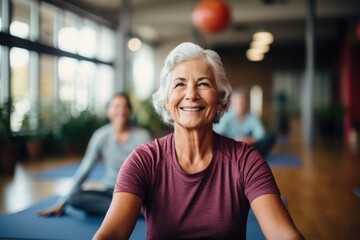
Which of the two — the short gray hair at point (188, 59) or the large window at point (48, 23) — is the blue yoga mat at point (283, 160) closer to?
the large window at point (48, 23)

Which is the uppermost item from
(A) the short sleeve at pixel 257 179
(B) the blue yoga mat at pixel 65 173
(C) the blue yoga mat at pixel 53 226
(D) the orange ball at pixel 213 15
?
(D) the orange ball at pixel 213 15

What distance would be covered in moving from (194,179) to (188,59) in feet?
1.25

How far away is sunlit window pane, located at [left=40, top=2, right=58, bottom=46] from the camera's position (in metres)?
7.20

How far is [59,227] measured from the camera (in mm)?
2598

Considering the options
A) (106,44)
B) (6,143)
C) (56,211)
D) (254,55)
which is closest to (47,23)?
(106,44)

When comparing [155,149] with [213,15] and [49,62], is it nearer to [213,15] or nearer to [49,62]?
[213,15]

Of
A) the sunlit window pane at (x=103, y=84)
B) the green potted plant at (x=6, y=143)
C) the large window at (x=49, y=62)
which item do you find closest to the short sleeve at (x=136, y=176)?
the green potted plant at (x=6, y=143)

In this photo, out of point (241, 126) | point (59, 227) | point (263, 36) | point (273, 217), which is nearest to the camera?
point (273, 217)

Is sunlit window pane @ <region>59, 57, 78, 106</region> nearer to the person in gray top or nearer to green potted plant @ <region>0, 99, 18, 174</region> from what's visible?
green potted plant @ <region>0, 99, 18, 174</region>

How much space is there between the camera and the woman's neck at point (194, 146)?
136 cm

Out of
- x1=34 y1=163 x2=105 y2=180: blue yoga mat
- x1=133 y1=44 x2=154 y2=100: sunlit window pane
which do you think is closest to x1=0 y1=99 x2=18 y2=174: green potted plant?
x1=34 y1=163 x2=105 y2=180: blue yoga mat

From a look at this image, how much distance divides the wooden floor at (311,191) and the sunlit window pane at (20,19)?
6.60 feet

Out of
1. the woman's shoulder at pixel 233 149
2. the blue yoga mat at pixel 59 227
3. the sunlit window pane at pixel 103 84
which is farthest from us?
the sunlit window pane at pixel 103 84

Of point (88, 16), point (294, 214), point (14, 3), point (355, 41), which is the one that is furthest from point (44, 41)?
point (355, 41)
